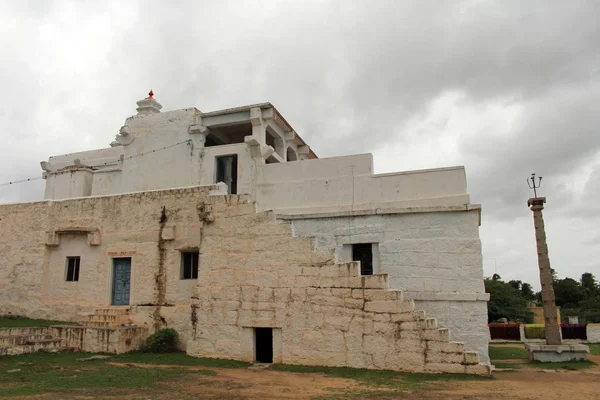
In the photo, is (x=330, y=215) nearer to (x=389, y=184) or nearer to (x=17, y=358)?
(x=389, y=184)

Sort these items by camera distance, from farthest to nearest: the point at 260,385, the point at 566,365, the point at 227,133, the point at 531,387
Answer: the point at 227,133, the point at 566,365, the point at 531,387, the point at 260,385

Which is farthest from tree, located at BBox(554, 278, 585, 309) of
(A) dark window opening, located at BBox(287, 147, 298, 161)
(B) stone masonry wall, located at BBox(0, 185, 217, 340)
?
(B) stone masonry wall, located at BBox(0, 185, 217, 340)

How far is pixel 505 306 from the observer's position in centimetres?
3750

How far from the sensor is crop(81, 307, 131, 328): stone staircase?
14016mm

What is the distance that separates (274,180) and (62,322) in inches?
321

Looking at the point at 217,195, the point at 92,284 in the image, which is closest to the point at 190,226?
the point at 217,195

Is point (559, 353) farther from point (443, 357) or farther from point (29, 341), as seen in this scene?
point (29, 341)

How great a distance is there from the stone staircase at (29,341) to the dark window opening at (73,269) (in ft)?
9.69

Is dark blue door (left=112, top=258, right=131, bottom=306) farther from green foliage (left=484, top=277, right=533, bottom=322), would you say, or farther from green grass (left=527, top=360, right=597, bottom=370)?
green foliage (left=484, top=277, right=533, bottom=322)

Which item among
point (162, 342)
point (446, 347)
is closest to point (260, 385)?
point (446, 347)

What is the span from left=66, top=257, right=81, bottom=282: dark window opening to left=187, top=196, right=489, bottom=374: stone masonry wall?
19.0ft

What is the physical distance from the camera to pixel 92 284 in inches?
602

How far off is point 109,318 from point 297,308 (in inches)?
252

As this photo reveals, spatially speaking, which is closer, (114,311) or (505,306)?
(114,311)
